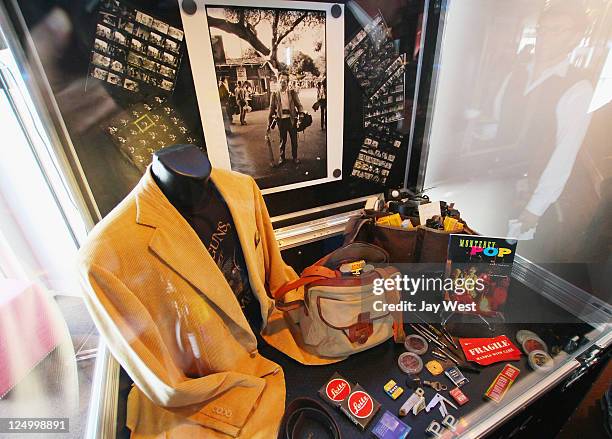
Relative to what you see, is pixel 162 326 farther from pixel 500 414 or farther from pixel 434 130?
pixel 434 130

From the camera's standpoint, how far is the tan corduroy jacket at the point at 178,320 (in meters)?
0.66

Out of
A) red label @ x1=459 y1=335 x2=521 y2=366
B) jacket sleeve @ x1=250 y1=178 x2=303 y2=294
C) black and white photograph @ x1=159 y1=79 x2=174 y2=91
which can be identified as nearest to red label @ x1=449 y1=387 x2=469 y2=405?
red label @ x1=459 y1=335 x2=521 y2=366

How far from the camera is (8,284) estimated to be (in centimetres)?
73

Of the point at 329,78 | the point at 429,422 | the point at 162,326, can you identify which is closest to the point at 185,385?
the point at 162,326

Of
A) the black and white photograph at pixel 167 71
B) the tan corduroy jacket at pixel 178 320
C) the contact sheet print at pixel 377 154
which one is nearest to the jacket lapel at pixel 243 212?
the tan corduroy jacket at pixel 178 320

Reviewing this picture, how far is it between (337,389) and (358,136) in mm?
1066

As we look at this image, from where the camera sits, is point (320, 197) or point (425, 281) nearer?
point (425, 281)

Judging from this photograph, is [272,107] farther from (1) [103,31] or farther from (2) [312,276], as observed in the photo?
(2) [312,276]

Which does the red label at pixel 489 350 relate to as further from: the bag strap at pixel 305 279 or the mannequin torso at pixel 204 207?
the mannequin torso at pixel 204 207

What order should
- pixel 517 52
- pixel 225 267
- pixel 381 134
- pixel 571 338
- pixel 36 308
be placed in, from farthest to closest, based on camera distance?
pixel 381 134, pixel 517 52, pixel 571 338, pixel 225 267, pixel 36 308

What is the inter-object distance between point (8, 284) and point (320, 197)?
112 cm

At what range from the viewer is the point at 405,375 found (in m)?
1.01

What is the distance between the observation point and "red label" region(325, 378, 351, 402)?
947 millimetres

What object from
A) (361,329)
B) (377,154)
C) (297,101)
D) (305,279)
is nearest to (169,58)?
(297,101)
